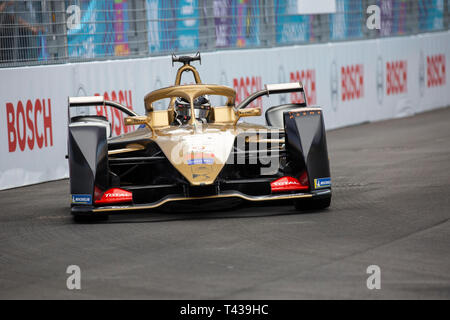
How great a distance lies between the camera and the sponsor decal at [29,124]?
11148 mm

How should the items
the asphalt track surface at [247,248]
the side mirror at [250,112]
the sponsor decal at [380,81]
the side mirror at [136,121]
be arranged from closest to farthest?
the asphalt track surface at [247,248] → the side mirror at [136,121] → the side mirror at [250,112] → the sponsor decal at [380,81]

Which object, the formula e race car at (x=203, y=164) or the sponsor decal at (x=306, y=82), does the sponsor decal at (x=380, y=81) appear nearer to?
the sponsor decal at (x=306, y=82)

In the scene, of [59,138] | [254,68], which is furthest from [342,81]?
[59,138]

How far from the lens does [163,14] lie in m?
14.3

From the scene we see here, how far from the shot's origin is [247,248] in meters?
6.64

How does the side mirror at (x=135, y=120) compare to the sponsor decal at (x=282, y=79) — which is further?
the sponsor decal at (x=282, y=79)

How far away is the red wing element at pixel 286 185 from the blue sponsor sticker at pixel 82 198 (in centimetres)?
151

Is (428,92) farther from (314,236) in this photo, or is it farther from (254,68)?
(314,236)

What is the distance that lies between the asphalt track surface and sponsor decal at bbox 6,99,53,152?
100 cm

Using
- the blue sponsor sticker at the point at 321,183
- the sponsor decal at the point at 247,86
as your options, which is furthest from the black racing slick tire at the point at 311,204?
the sponsor decal at the point at 247,86

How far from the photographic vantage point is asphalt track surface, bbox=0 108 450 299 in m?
5.43

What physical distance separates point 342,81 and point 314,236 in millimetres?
11238

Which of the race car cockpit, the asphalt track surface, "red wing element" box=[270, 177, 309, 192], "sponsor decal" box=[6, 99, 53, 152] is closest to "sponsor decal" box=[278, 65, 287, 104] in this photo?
"sponsor decal" box=[6, 99, 53, 152]

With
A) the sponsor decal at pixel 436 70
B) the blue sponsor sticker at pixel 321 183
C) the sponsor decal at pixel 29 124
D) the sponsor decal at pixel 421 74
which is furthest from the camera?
the sponsor decal at pixel 436 70
